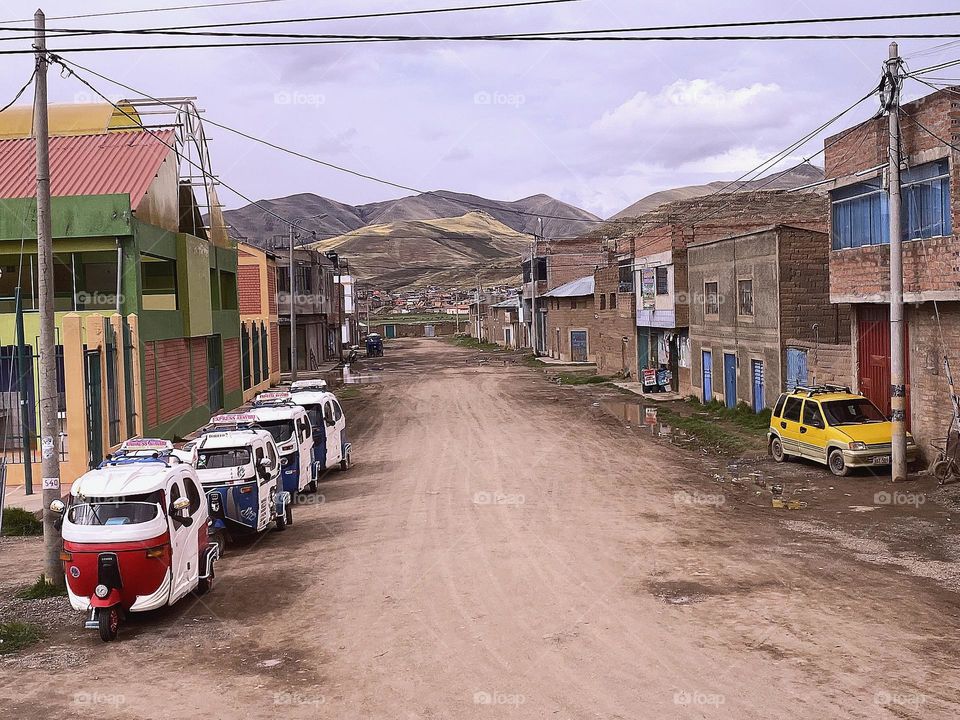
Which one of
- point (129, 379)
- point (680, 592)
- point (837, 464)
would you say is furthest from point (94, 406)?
point (837, 464)

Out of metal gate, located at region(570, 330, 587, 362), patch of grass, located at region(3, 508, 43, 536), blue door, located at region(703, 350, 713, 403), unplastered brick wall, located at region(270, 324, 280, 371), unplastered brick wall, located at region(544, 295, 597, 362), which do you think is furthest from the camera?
metal gate, located at region(570, 330, 587, 362)

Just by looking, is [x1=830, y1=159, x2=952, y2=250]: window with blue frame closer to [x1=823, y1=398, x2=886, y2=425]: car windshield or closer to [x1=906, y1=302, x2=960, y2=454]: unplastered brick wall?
[x1=906, y1=302, x2=960, y2=454]: unplastered brick wall

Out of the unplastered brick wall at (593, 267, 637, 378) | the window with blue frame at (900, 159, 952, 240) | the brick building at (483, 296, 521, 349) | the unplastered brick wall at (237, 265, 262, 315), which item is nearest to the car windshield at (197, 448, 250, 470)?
the window with blue frame at (900, 159, 952, 240)

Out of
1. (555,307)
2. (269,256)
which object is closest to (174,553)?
(269,256)

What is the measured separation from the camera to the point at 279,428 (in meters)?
19.8

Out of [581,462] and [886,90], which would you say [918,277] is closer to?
[886,90]

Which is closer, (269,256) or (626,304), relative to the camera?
(626,304)

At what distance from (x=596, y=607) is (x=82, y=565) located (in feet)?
20.5

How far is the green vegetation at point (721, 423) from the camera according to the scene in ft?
89.5

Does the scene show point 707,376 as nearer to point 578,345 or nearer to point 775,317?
point 775,317

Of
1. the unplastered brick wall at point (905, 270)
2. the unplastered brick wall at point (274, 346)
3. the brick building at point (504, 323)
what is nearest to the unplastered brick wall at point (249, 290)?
the unplastered brick wall at point (274, 346)

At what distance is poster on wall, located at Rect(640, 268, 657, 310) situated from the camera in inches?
1731

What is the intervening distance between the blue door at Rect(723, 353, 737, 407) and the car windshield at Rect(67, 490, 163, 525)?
1014 inches

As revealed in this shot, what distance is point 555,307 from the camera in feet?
236
